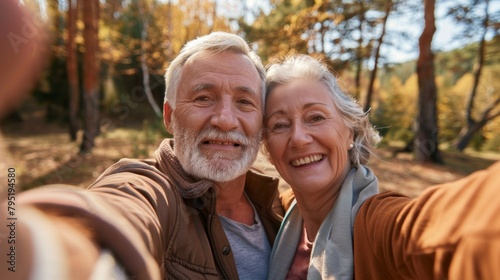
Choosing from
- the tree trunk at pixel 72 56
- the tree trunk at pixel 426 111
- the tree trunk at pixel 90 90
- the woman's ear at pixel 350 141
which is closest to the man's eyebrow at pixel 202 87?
the woman's ear at pixel 350 141

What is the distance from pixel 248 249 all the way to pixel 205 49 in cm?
123

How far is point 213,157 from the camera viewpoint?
74.6 inches

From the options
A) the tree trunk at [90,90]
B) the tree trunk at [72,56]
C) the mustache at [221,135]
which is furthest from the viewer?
the tree trunk at [72,56]

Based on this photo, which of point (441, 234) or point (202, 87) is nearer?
point (441, 234)

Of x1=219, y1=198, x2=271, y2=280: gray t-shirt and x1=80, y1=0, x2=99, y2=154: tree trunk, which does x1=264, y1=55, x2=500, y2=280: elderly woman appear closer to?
x1=219, y1=198, x2=271, y2=280: gray t-shirt

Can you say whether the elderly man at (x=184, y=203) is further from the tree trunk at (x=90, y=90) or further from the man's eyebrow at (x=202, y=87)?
the tree trunk at (x=90, y=90)

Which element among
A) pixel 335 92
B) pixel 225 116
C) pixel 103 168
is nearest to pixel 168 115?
pixel 225 116

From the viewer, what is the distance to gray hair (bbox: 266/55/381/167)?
1.94 meters

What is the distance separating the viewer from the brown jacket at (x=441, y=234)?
0.71 m

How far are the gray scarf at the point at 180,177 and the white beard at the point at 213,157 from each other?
39 mm

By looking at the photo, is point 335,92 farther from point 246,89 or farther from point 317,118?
point 246,89

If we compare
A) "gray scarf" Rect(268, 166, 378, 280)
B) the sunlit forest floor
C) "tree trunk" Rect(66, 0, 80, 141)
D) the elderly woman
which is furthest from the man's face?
"tree trunk" Rect(66, 0, 80, 141)

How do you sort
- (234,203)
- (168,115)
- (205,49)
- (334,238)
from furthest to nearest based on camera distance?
1. (168,115)
2. (234,203)
3. (205,49)
4. (334,238)

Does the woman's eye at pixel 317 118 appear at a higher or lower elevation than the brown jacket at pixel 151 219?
higher
